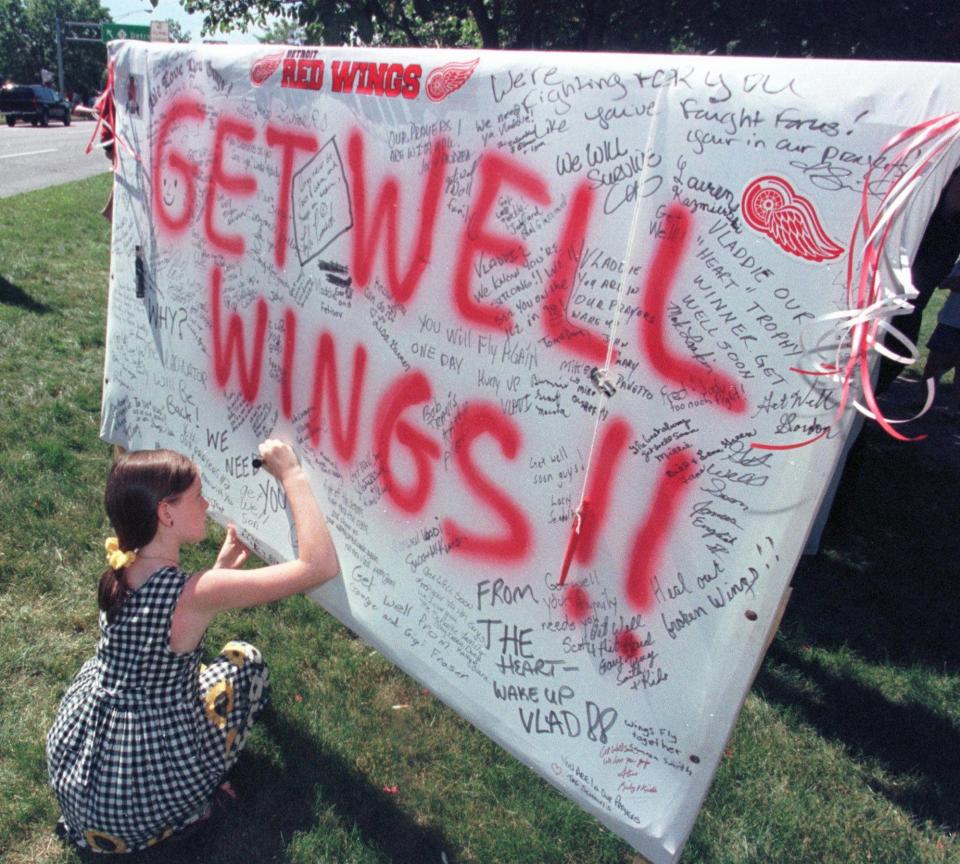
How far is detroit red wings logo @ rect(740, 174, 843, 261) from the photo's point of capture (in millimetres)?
1371

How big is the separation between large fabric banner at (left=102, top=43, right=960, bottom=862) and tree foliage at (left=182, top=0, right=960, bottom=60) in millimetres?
4418

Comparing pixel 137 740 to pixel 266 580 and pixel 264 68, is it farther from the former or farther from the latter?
pixel 264 68

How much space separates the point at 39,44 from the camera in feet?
198

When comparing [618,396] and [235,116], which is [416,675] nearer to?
[618,396]

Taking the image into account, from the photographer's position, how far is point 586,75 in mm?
1655

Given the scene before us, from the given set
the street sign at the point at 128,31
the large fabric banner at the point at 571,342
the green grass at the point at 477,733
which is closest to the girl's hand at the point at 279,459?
the large fabric banner at the point at 571,342

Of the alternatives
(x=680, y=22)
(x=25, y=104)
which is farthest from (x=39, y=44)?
(x=680, y=22)

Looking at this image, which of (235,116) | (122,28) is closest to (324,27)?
(122,28)

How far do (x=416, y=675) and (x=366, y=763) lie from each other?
2.25 feet

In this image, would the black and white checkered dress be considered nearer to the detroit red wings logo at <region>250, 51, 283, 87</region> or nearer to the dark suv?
the detroit red wings logo at <region>250, 51, 283, 87</region>

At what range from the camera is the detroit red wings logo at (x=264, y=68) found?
7.68 ft

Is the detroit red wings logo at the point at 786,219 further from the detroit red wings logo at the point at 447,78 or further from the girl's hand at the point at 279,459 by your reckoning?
the girl's hand at the point at 279,459

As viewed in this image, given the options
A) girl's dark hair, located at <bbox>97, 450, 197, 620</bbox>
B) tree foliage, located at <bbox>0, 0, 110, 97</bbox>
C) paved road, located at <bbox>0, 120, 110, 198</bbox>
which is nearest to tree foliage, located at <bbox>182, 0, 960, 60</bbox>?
girl's dark hair, located at <bbox>97, 450, 197, 620</bbox>

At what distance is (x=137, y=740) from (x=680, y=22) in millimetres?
6173
